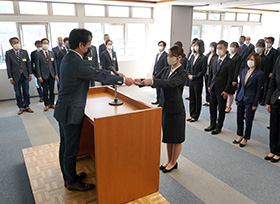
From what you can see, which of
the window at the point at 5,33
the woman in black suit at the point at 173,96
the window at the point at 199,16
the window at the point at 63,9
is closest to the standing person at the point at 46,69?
the window at the point at 5,33

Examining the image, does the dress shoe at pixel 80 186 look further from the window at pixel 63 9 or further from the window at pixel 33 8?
the window at pixel 63 9

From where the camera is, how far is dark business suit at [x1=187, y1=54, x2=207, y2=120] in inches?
201

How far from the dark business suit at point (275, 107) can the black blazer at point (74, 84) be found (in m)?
2.45

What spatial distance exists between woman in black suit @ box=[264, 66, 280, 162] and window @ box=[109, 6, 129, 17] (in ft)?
21.9

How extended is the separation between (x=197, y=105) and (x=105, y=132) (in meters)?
3.52

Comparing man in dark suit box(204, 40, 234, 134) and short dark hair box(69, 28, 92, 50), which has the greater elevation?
short dark hair box(69, 28, 92, 50)

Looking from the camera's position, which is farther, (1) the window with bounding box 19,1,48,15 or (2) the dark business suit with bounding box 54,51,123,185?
(1) the window with bounding box 19,1,48,15

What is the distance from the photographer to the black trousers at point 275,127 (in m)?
3.55

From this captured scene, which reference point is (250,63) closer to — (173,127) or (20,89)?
(173,127)

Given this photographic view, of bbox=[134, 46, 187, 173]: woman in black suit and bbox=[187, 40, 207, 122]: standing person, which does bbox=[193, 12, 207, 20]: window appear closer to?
bbox=[187, 40, 207, 122]: standing person

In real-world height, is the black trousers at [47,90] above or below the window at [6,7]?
below

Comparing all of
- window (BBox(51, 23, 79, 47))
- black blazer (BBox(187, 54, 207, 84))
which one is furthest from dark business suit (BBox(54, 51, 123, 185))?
window (BBox(51, 23, 79, 47))

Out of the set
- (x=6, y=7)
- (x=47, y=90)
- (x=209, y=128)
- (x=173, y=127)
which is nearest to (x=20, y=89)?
(x=47, y=90)

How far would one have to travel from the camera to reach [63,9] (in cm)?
791
